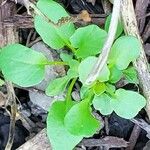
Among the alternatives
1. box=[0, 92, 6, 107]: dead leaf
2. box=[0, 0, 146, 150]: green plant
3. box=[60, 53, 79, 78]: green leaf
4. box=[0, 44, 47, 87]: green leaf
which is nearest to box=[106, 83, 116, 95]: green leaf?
box=[0, 0, 146, 150]: green plant

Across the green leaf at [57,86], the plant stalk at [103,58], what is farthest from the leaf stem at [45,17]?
the plant stalk at [103,58]

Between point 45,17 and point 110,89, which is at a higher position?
point 45,17

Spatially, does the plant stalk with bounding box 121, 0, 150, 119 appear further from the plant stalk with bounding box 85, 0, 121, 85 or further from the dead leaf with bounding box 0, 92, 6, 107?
the dead leaf with bounding box 0, 92, 6, 107

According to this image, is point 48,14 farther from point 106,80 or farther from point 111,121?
point 111,121

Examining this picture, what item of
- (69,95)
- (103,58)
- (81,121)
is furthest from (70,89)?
(103,58)

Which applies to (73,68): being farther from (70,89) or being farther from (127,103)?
(127,103)

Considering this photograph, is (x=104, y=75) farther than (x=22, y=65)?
No

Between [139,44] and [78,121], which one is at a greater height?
[139,44]

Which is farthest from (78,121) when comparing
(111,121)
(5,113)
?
(5,113)
